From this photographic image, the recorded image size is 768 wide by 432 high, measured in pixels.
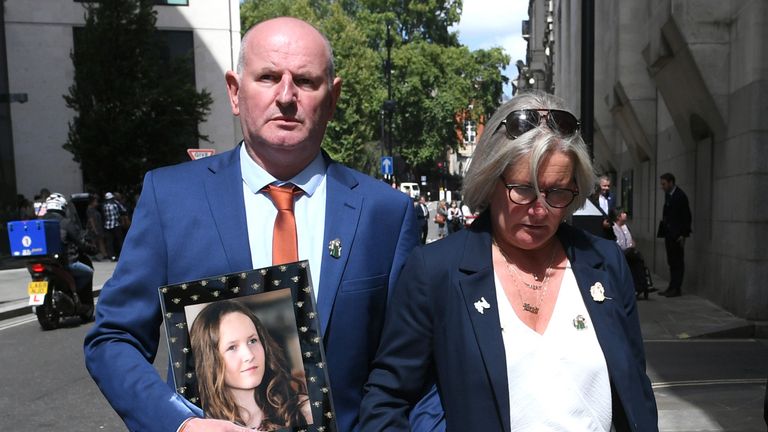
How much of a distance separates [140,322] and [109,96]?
21057 millimetres

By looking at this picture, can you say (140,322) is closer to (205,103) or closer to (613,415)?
(613,415)

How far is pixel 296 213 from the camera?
6.02 ft

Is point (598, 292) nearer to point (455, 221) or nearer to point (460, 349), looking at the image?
point (460, 349)

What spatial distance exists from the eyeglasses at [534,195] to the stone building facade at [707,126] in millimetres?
7396

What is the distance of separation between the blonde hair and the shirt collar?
426mm

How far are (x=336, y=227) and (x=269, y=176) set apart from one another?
8.9 inches

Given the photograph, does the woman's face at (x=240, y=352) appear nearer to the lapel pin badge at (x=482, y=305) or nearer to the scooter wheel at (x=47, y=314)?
the lapel pin badge at (x=482, y=305)

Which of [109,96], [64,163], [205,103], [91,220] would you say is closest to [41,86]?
[64,163]

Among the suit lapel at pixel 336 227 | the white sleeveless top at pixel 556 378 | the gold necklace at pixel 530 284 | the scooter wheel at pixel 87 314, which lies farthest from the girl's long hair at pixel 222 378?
the scooter wheel at pixel 87 314

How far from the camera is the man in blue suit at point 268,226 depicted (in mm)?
1688

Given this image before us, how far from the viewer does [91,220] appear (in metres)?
17.7

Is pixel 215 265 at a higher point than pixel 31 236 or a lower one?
higher

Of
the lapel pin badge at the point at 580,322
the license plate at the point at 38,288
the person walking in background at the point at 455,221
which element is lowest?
the person walking in background at the point at 455,221

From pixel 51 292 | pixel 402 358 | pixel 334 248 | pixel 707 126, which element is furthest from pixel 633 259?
pixel 334 248
